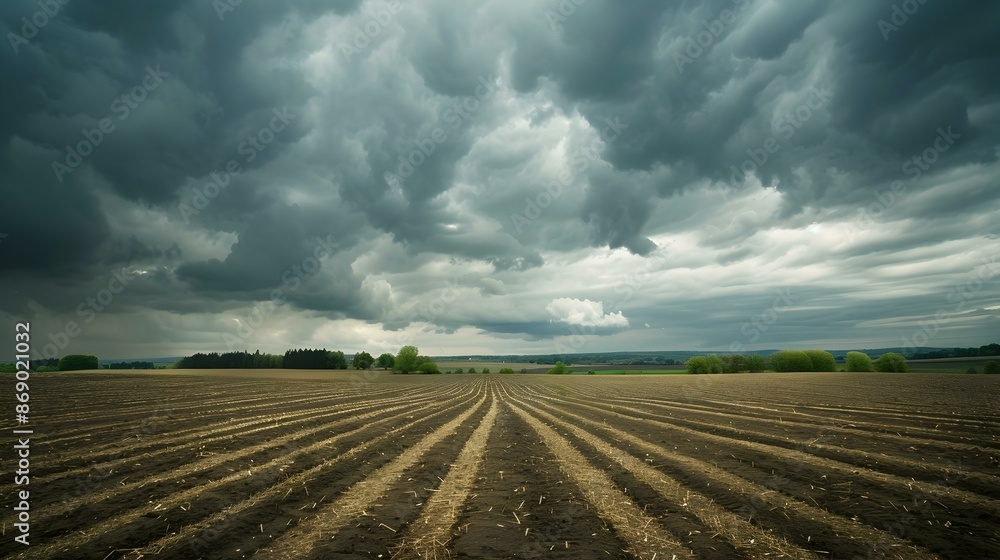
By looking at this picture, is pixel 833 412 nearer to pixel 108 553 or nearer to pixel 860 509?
pixel 860 509

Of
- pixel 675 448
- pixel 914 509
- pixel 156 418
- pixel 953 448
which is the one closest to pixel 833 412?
pixel 953 448

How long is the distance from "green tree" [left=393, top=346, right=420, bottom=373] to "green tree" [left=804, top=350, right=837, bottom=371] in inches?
5080

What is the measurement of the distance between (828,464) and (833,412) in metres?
16.7

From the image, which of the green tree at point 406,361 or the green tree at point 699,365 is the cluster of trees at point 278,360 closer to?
the green tree at point 406,361

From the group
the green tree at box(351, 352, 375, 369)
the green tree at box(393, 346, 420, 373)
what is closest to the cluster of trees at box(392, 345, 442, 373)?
the green tree at box(393, 346, 420, 373)

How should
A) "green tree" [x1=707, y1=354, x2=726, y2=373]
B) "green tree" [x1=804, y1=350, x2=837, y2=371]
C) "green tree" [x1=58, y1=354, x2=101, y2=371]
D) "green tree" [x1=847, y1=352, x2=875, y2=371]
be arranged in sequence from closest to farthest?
1. "green tree" [x1=58, y1=354, x2=101, y2=371]
2. "green tree" [x1=847, y1=352, x2=875, y2=371]
3. "green tree" [x1=804, y1=350, x2=837, y2=371]
4. "green tree" [x1=707, y1=354, x2=726, y2=373]

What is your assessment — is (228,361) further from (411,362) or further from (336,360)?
(411,362)

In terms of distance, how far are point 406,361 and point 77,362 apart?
287ft

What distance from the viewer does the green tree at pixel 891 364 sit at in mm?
99812

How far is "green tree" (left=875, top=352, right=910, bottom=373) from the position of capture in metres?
99.8

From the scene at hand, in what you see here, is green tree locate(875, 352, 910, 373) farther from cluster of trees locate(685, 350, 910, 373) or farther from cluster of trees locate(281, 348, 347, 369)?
cluster of trees locate(281, 348, 347, 369)

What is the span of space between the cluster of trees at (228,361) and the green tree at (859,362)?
183 meters

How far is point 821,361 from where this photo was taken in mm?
115500

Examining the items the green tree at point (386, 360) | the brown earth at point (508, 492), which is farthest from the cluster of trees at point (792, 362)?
the green tree at point (386, 360)
